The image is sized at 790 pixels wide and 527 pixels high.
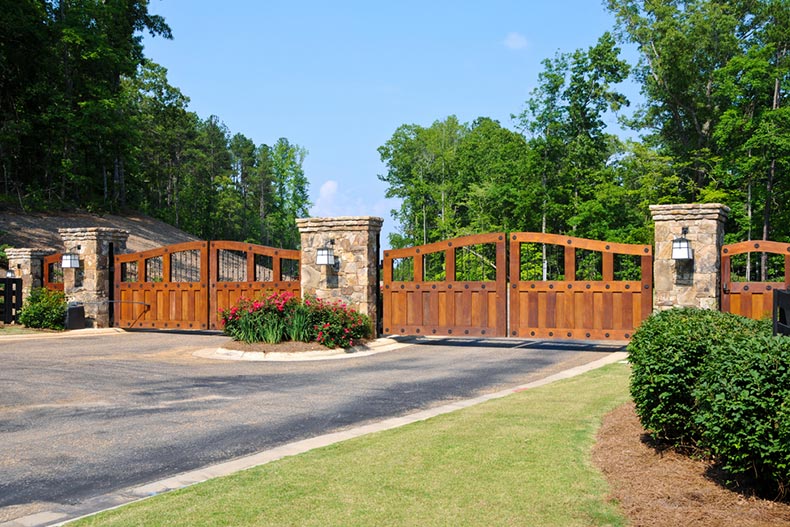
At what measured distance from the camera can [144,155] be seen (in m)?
59.3

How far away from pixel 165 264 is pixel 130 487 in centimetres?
1631

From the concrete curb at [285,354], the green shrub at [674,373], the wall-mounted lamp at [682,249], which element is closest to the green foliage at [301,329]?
the concrete curb at [285,354]

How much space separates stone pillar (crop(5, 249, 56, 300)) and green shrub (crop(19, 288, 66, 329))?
1.73 m

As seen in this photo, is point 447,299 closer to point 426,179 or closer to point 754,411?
point 754,411

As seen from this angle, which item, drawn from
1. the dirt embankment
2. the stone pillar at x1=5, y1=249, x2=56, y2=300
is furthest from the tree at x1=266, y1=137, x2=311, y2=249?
the stone pillar at x1=5, y1=249, x2=56, y2=300

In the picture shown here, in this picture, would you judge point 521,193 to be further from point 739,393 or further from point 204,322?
point 739,393

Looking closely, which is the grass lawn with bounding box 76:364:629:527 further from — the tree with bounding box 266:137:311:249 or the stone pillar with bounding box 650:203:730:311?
the tree with bounding box 266:137:311:249

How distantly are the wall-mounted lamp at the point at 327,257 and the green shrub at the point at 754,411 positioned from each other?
13251mm

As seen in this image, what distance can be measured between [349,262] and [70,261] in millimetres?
9880

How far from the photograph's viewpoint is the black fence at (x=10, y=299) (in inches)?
893

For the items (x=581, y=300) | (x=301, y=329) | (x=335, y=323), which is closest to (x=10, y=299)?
(x=301, y=329)

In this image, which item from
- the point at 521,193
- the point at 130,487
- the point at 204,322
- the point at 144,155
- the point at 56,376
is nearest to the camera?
the point at 130,487

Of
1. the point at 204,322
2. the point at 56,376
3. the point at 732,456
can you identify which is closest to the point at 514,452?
the point at 732,456

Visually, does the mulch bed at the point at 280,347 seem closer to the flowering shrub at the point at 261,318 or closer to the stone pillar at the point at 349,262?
the flowering shrub at the point at 261,318
